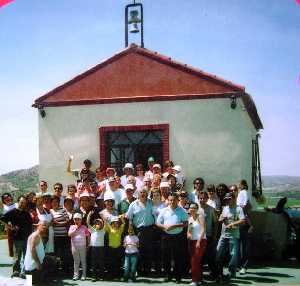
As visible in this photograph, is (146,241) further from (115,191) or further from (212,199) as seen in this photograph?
(212,199)

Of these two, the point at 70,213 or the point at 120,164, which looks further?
the point at 120,164

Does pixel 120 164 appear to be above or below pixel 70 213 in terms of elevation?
above

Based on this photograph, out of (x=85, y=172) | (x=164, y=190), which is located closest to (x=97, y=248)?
(x=164, y=190)

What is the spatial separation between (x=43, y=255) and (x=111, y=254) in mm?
1357

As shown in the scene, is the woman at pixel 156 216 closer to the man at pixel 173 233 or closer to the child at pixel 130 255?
the man at pixel 173 233

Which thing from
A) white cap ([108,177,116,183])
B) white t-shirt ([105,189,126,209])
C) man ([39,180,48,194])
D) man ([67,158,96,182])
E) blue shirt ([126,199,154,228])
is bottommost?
blue shirt ([126,199,154,228])

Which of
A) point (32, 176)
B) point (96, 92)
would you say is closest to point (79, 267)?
point (96, 92)

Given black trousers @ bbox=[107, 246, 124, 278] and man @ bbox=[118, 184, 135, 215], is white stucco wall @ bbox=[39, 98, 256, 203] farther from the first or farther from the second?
black trousers @ bbox=[107, 246, 124, 278]

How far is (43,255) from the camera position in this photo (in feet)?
26.5

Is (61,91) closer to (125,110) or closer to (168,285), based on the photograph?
(125,110)

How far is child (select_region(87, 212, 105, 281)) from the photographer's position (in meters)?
8.70

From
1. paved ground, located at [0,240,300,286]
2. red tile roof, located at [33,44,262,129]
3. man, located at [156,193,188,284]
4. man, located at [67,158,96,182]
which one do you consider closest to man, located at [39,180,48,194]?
man, located at [67,158,96,182]

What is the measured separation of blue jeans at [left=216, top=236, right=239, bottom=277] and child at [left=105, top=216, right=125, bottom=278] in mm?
1816

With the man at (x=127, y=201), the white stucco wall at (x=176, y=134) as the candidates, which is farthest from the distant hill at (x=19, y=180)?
the man at (x=127, y=201)
